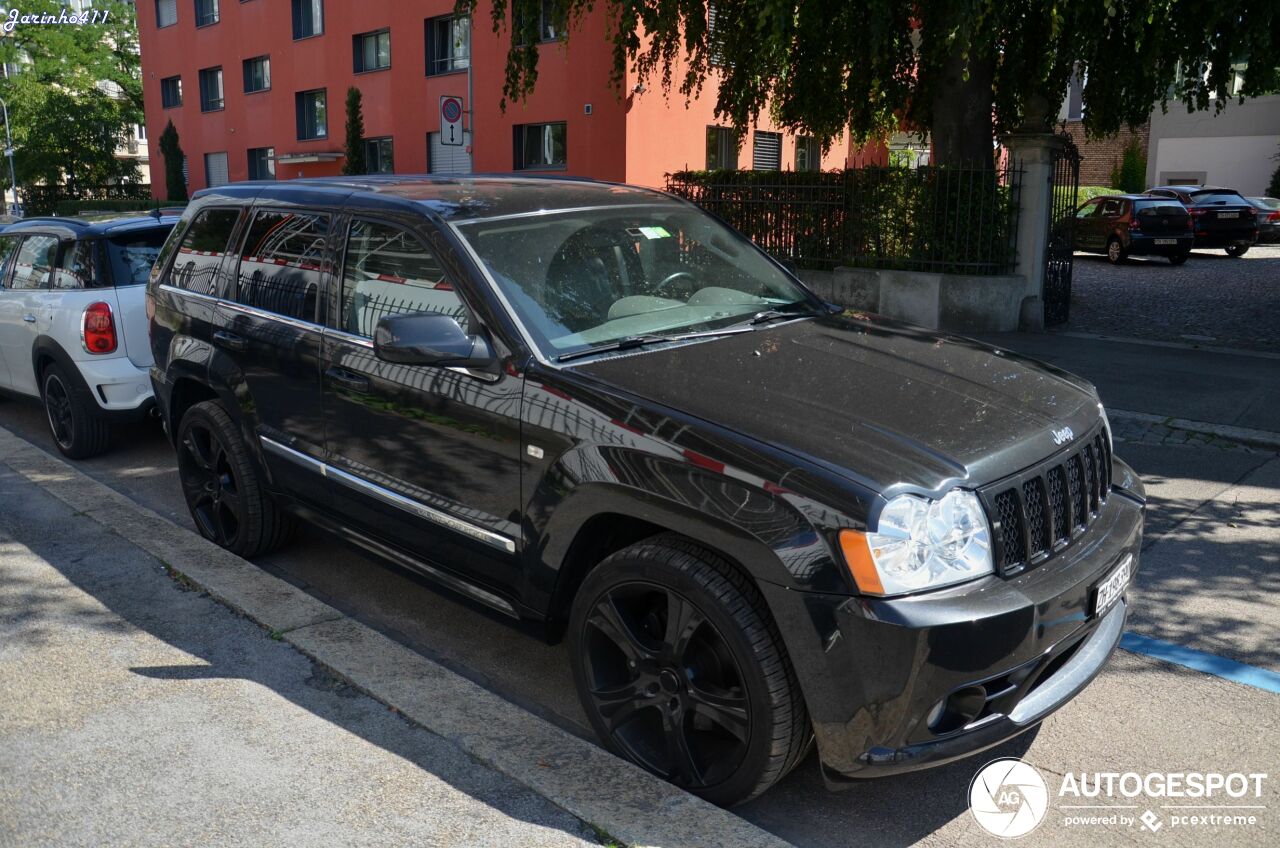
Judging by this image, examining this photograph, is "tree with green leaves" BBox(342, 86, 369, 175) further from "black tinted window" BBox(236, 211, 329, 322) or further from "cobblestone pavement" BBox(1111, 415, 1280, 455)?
"black tinted window" BBox(236, 211, 329, 322)

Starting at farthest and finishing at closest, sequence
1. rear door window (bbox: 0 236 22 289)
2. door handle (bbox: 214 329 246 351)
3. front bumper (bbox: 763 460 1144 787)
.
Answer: rear door window (bbox: 0 236 22 289)
door handle (bbox: 214 329 246 351)
front bumper (bbox: 763 460 1144 787)

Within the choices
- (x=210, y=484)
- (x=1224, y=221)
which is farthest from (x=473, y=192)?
(x=1224, y=221)

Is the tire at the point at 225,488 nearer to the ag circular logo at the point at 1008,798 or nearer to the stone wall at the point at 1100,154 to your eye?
the ag circular logo at the point at 1008,798

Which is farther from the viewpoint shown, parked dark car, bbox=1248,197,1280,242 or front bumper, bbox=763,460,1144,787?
parked dark car, bbox=1248,197,1280,242

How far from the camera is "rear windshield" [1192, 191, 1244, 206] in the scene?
2452cm

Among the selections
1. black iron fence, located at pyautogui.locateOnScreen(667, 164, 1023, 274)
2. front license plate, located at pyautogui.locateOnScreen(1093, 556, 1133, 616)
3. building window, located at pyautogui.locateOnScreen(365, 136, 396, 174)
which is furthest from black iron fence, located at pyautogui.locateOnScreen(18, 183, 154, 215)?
front license plate, located at pyautogui.locateOnScreen(1093, 556, 1133, 616)

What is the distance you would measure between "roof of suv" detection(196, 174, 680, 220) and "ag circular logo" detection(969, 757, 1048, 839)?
2576 millimetres

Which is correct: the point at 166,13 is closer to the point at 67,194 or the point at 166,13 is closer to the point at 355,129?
the point at 67,194

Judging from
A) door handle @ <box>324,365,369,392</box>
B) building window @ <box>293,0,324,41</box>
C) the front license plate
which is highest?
building window @ <box>293,0,324,41</box>

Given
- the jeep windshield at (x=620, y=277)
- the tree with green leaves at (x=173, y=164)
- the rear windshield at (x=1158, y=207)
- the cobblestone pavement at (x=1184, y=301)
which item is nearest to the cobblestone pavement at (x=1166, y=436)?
the cobblestone pavement at (x=1184, y=301)

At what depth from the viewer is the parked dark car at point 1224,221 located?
956 inches

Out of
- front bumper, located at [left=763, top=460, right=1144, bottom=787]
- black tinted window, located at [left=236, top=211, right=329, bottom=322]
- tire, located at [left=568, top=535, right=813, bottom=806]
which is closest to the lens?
front bumper, located at [left=763, top=460, right=1144, bottom=787]

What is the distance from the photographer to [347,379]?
4.31 metres

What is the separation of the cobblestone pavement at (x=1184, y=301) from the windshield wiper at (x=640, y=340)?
30.8 ft
